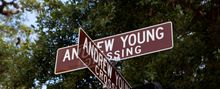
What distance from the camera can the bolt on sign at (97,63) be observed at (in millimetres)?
4098

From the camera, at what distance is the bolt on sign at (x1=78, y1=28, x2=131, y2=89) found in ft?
13.4

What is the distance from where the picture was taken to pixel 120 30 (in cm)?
884

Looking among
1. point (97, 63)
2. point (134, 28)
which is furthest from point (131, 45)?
point (134, 28)

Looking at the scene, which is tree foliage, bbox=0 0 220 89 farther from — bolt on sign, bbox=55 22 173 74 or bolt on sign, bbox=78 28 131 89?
bolt on sign, bbox=78 28 131 89

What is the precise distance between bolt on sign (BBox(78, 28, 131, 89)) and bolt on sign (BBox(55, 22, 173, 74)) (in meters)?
0.26

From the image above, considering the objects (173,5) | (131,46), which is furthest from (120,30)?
(131,46)

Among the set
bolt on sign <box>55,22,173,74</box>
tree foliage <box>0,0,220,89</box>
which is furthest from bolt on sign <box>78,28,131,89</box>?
tree foliage <box>0,0,220,89</box>

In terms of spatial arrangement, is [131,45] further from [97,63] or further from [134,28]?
[134,28]

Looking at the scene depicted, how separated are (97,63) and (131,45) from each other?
0.55 meters

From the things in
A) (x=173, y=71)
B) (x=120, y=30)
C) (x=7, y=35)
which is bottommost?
(x=7, y=35)

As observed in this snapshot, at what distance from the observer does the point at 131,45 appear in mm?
4523

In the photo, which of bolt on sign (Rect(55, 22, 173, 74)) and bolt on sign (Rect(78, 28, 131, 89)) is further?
bolt on sign (Rect(55, 22, 173, 74))

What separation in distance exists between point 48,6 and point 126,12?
2.21 m

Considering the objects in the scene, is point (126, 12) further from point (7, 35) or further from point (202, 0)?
point (7, 35)
